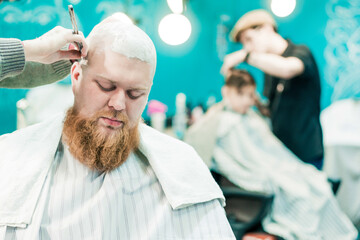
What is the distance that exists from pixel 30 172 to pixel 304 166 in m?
2.67

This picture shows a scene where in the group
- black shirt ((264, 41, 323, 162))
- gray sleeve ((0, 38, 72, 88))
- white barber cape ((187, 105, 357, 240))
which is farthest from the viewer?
black shirt ((264, 41, 323, 162))

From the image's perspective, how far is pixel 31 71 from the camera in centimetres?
128

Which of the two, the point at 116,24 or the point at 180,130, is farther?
the point at 180,130

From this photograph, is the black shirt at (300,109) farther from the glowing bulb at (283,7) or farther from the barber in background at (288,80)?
the glowing bulb at (283,7)

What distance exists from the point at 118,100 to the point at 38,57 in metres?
0.28

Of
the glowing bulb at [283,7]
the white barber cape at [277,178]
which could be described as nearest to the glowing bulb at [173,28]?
the white barber cape at [277,178]

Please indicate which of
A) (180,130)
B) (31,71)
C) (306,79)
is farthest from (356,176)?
(31,71)

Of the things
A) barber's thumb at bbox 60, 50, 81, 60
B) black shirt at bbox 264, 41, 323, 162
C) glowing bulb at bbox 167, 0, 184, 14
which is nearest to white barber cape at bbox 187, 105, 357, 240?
black shirt at bbox 264, 41, 323, 162

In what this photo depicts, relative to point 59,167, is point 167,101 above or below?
A: below

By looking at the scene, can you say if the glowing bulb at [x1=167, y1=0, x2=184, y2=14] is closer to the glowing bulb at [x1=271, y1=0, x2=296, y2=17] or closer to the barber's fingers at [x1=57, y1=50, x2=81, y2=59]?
the glowing bulb at [x1=271, y1=0, x2=296, y2=17]

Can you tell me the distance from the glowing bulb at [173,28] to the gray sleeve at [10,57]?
2094mm

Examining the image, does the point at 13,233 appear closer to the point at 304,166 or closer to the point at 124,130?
the point at 124,130

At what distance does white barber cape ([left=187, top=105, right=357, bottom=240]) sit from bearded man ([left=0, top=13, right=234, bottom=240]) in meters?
1.74

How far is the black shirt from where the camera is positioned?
3.25m
